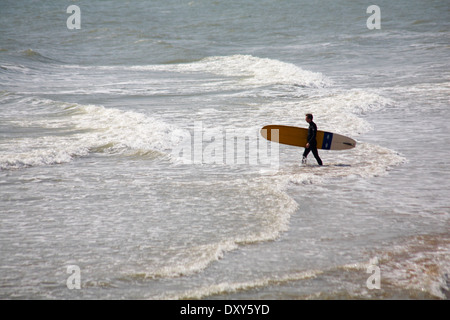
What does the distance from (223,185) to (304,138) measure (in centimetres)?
252

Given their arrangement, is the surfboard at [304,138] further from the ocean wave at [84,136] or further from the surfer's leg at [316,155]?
the ocean wave at [84,136]

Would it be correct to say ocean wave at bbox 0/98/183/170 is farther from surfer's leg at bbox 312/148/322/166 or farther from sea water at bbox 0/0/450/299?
surfer's leg at bbox 312/148/322/166

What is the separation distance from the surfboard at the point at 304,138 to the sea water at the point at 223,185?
374 millimetres

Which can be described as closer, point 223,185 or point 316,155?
point 223,185

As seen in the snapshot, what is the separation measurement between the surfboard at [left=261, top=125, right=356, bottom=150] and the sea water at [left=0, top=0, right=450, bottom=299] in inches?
14.7

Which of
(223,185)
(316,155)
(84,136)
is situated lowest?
(223,185)

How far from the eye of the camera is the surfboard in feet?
36.8

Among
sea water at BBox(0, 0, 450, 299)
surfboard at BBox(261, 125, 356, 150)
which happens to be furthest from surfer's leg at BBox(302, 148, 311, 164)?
surfboard at BBox(261, 125, 356, 150)

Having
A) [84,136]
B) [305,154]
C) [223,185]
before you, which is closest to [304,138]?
[305,154]

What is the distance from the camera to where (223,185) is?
9828 mm

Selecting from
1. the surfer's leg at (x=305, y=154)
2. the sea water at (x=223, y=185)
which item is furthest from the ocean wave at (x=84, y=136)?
the surfer's leg at (x=305, y=154)

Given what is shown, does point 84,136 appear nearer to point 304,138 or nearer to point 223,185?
point 223,185

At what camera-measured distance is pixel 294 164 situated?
36.4 ft

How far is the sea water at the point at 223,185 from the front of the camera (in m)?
6.20
